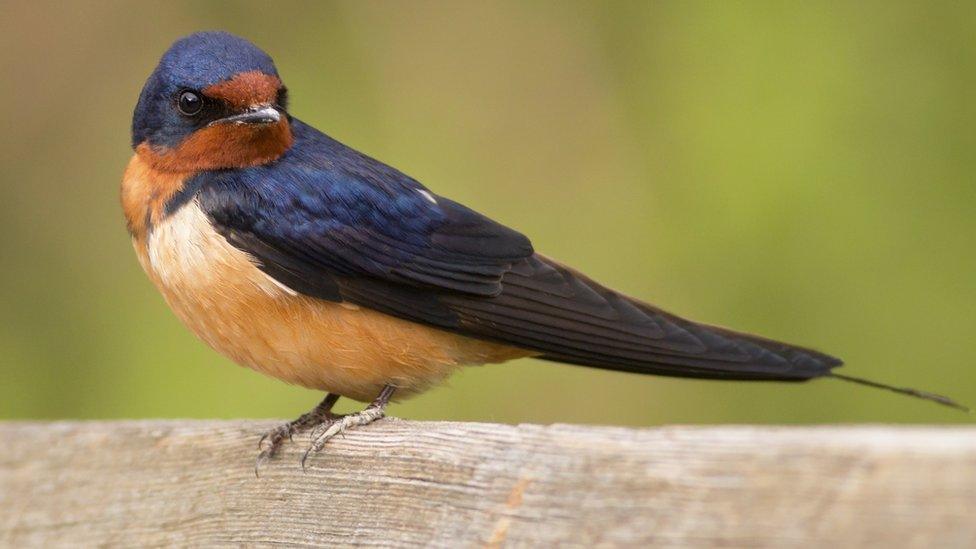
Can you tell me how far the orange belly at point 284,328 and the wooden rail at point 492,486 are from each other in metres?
0.19

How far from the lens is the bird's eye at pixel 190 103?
2.66 metres

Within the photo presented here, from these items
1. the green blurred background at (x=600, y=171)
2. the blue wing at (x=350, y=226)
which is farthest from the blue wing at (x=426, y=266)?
the green blurred background at (x=600, y=171)

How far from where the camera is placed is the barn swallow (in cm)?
238

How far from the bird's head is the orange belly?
15cm

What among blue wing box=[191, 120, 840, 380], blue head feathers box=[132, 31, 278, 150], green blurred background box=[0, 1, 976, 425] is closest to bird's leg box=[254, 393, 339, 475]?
blue wing box=[191, 120, 840, 380]

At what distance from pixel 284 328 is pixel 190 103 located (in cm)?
53

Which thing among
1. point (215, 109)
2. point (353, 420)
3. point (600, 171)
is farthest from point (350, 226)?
point (600, 171)

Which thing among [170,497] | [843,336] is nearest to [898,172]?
[843,336]

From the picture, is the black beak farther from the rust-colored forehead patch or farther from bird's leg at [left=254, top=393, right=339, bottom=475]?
bird's leg at [left=254, top=393, right=339, bottom=475]

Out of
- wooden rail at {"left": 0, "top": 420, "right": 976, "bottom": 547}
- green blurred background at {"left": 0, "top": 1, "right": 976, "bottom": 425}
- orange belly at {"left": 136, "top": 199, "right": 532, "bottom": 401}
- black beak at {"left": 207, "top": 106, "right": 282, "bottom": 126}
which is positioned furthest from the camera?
green blurred background at {"left": 0, "top": 1, "right": 976, "bottom": 425}

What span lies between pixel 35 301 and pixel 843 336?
2.34 meters

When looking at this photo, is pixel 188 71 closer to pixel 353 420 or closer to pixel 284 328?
pixel 284 328

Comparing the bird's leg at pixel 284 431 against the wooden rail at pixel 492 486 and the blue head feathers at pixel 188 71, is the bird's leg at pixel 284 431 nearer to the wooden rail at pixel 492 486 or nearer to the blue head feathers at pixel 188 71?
the wooden rail at pixel 492 486

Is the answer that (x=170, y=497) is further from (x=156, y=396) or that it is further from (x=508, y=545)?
(x=156, y=396)
